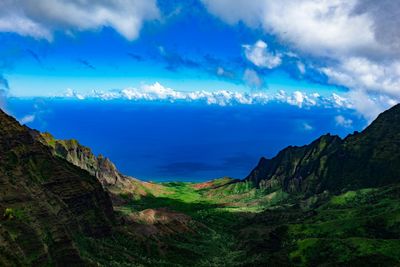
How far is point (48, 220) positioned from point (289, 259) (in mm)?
88832

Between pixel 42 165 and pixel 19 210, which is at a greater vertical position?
pixel 42 165

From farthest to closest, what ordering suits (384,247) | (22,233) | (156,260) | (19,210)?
(156,260) → (384,247) → (19,210) → (22,233)

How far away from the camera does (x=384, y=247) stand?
551 ft

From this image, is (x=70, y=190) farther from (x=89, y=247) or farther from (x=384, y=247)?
(x=384, y=247)

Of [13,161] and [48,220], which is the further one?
[13,161]

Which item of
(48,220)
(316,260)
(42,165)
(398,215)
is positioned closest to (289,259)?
(316,260)

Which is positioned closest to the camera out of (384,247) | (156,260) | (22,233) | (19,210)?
(22,233)

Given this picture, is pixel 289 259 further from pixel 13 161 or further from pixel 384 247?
pixel 13 161

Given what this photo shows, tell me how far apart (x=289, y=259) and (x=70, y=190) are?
91255mm

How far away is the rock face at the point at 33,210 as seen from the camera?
136625 mm

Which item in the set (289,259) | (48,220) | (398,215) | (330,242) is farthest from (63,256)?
(398,215)

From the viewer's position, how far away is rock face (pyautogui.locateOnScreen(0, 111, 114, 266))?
5379 inches

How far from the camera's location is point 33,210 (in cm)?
15388

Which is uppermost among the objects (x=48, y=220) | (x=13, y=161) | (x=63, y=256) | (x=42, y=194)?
(x=13, y=161)
